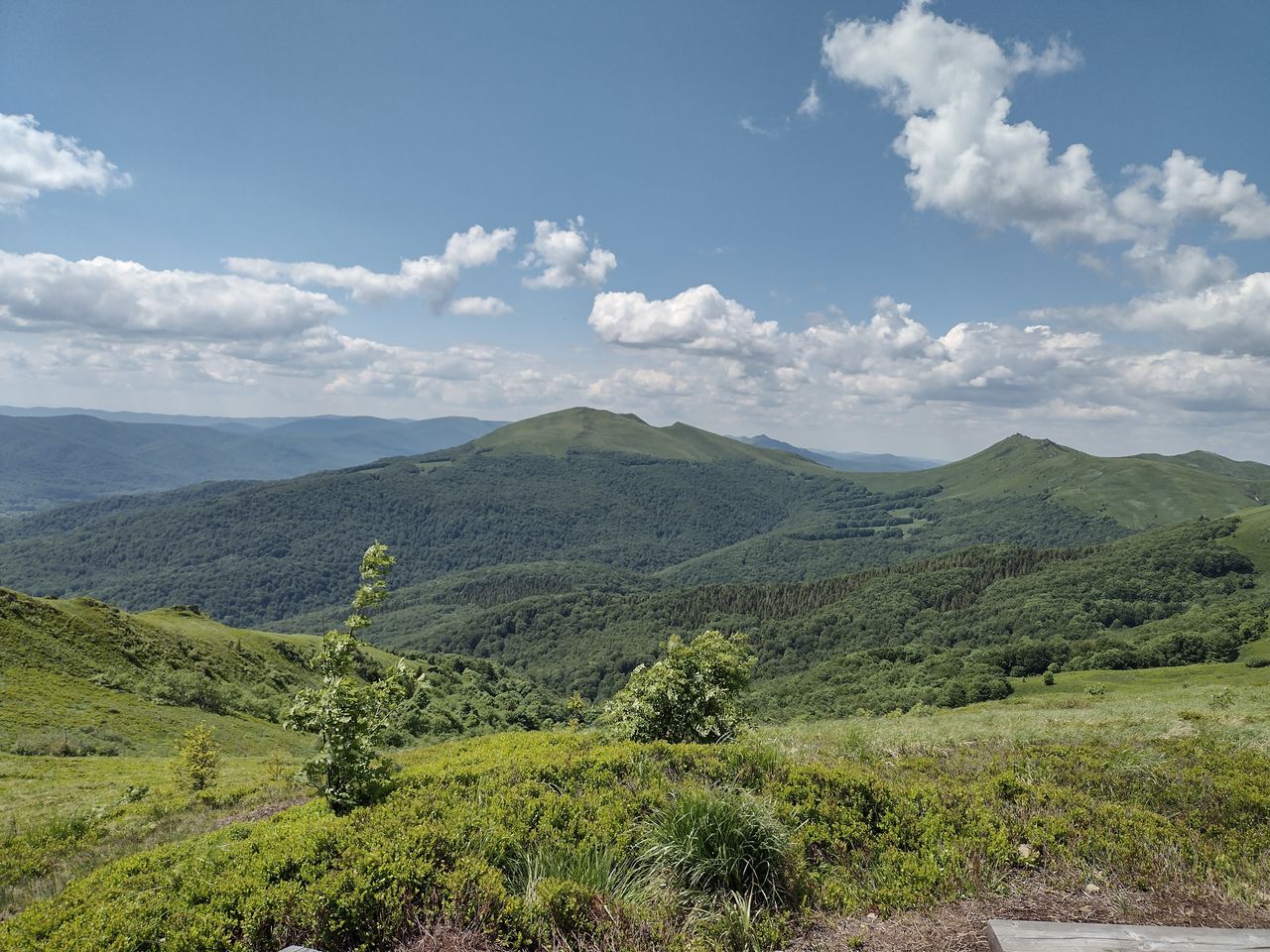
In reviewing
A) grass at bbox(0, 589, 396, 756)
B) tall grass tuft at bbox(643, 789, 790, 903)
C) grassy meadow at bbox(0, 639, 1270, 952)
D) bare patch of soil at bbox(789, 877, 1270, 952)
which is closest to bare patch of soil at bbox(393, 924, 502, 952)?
grassy meadow at bbox(0, 639, 1270, 952)

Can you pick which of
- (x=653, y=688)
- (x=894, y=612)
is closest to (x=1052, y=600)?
(x=894, y=612)

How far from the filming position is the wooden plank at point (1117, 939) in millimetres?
5059

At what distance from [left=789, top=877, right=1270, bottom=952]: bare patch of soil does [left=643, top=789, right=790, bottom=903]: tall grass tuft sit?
77cm

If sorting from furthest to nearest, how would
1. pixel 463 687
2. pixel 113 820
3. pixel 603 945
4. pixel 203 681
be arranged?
pixel 463 687 < pixel 203 681 < pixel 113 820 < pixel 603 945

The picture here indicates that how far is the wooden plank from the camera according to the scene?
16.6 feet

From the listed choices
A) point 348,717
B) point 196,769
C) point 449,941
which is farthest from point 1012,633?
point 449,941

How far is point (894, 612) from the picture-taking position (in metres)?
190

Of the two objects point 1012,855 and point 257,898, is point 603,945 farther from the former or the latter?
point 1012,855

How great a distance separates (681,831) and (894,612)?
674 ft

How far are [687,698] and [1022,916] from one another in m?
8.77

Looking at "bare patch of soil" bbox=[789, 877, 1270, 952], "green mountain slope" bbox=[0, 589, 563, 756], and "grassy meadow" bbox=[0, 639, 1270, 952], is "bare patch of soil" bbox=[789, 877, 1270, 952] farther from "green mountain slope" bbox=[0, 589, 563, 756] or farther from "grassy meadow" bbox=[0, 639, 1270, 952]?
"green mountain slope" bbox=[0, 589, 563, 756]

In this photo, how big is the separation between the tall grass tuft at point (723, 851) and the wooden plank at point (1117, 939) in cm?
267

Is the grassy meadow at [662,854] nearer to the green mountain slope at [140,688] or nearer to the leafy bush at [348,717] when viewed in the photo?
the leafy bush at [348,717]

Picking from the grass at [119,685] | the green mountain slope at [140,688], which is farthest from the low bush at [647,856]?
the grass at [119,685]
